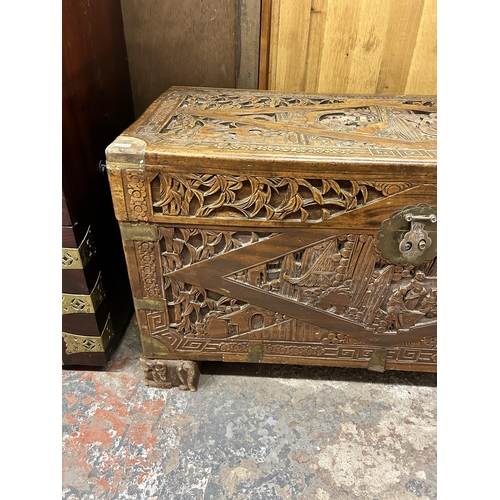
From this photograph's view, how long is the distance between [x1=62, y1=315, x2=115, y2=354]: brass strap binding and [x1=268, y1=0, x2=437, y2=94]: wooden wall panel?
40.8 inches

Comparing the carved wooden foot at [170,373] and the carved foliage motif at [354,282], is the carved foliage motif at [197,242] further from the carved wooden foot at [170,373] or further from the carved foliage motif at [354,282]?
the carved wooden foot at [170,373]

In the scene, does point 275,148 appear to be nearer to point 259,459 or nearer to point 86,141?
point 86,141

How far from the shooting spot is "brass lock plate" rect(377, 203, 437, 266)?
0.86 metres

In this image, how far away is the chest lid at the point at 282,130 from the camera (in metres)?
0.82

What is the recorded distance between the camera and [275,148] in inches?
33.4

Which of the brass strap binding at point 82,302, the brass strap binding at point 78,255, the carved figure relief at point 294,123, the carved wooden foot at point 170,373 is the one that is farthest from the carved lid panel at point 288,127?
the carved wooden foot at point 170,373

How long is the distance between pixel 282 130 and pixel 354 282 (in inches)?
16.7

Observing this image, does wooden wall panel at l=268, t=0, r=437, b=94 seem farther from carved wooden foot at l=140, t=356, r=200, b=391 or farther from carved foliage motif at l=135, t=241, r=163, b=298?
carved wooden foot at l=140, t=356, r=200, b=391

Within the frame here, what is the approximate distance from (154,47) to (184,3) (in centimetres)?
17

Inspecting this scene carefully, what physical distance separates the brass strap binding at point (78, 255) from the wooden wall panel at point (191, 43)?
2.32 ft

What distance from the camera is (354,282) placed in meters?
0.95

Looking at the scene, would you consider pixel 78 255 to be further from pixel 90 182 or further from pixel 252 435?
pixel 252 435

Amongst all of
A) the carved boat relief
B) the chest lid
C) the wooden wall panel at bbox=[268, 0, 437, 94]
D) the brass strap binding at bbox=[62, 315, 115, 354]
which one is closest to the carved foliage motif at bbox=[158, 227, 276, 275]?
the carved boat relief

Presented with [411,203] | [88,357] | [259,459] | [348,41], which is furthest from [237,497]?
[348,41]
